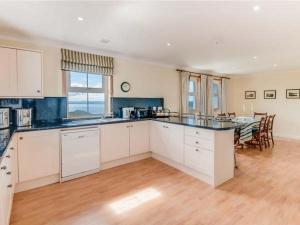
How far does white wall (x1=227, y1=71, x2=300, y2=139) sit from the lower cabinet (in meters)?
5.15

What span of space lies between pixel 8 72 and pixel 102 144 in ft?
6.03

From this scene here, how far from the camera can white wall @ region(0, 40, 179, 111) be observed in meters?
3.32

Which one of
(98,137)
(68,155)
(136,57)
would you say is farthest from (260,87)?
(68,155)

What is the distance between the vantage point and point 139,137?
3910 mm

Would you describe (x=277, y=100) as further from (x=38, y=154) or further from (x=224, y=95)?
(x=38, y=154)

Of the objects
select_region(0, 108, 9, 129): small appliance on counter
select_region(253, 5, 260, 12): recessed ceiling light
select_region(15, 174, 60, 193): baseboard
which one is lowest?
select_region(15, 174, 60, 193): baseboard

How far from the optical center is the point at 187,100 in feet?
19.0

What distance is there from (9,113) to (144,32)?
2476mm

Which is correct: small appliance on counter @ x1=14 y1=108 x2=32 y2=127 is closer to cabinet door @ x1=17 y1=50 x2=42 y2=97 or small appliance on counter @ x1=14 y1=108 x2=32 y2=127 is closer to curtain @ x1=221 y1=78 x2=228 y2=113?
cabinet door @ x1=17 y1=50 x2=42 y2=97

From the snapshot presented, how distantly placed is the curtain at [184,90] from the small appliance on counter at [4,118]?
4213mm

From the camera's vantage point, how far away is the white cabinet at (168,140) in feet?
10.9

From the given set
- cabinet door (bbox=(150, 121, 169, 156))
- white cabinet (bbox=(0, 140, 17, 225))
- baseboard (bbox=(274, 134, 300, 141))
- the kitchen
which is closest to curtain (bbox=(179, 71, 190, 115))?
the kitchen

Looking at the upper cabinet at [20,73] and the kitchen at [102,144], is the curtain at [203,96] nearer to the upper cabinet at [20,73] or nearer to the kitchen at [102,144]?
the kitchen at [102,144]

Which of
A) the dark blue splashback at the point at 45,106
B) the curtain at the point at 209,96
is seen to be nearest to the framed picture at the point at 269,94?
the curtain at the point at 209,96
